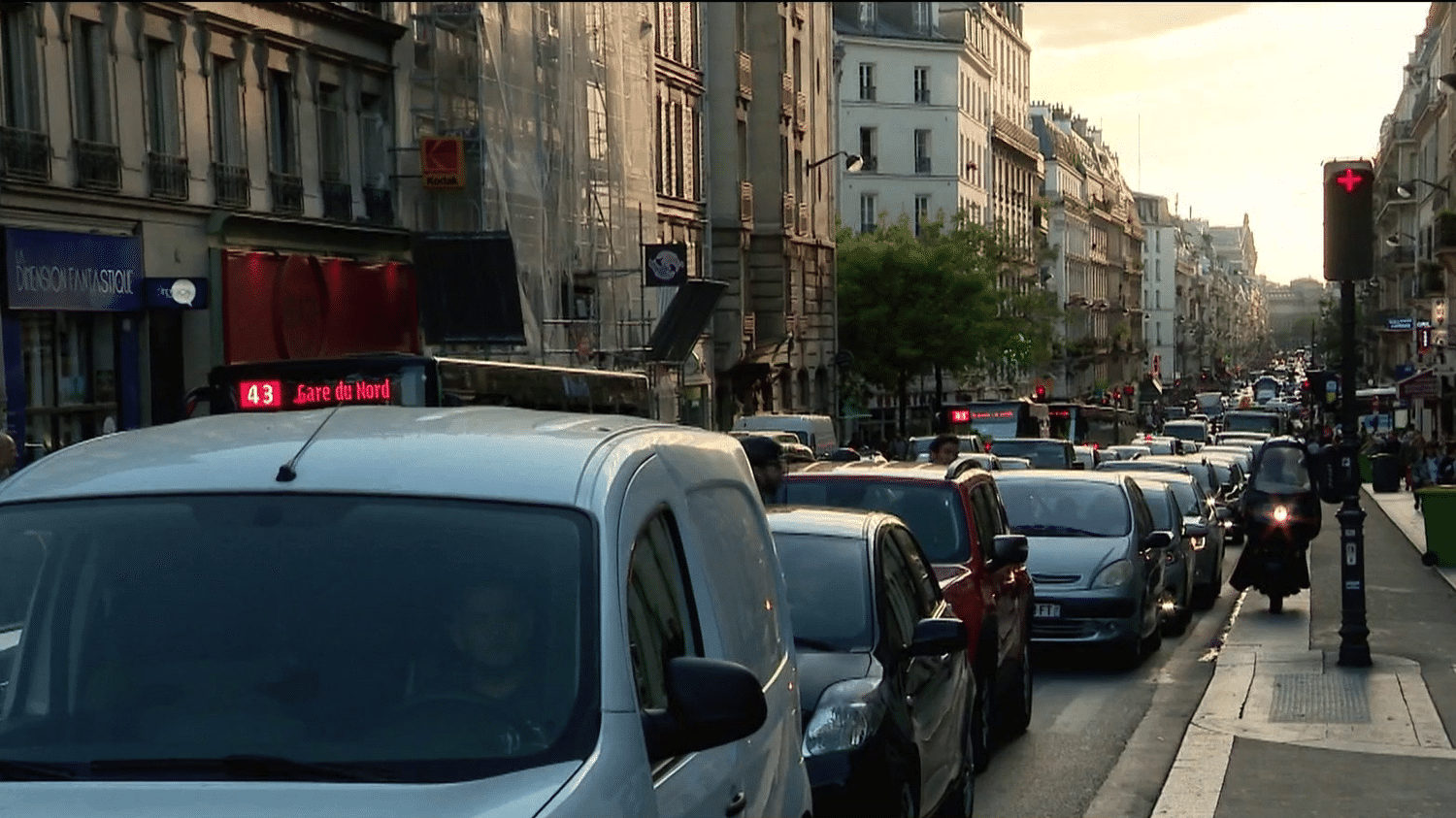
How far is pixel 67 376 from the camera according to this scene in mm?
27719

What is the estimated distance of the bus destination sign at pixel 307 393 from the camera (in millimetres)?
21516

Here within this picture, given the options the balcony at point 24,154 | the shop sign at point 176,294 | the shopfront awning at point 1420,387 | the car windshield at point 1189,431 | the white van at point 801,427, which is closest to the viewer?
the balcony at point 24,154

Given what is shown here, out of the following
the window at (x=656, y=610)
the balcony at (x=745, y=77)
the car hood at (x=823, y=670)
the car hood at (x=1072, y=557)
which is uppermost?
the balcony at (x=745, y=77)

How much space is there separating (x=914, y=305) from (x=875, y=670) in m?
64.5

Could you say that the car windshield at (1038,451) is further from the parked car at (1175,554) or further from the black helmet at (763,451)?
the black helmet at (763,451)

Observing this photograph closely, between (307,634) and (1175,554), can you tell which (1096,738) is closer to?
(1175,554)

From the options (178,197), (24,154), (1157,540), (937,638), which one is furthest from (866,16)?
(937,638)

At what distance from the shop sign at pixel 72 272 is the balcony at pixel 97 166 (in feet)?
2.16

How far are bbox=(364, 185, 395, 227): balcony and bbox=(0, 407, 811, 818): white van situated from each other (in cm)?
3116

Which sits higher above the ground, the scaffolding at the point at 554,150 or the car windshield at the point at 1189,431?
the scaffolding at the point at 554,150

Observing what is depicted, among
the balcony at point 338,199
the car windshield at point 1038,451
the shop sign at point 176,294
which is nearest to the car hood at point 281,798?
the shop sign at point 176,294

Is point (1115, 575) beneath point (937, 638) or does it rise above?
beneath

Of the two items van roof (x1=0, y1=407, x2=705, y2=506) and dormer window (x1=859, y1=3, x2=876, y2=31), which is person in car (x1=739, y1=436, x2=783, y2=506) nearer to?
van roof (x1=0, y1=407, x2=705, y2=506)

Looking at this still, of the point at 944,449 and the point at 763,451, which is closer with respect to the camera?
the point at 763,451
